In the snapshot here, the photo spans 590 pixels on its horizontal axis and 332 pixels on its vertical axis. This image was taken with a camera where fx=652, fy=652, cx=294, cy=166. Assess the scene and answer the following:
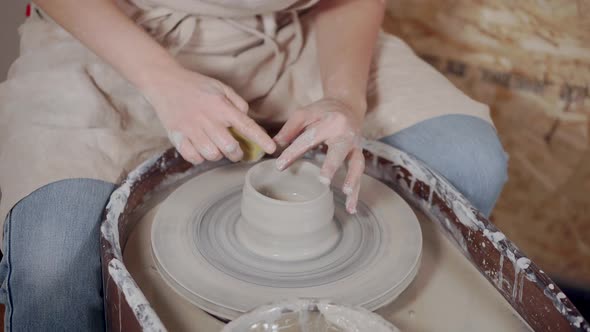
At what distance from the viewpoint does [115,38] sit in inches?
48.3

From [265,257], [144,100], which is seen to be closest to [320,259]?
[265,257]

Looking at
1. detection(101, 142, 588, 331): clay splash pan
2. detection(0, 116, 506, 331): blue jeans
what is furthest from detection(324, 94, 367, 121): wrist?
detection(0, 116, 506, 331): blue jeans

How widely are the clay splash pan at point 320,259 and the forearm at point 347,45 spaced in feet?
0.57

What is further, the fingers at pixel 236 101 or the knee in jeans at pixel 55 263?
the fingers at pixel 236 101

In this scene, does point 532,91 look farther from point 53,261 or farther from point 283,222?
point 53,261

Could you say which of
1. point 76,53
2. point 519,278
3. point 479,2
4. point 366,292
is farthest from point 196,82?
point 479,2

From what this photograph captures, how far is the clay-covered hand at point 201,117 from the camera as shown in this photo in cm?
110

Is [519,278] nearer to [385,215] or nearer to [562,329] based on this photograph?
[562,329]

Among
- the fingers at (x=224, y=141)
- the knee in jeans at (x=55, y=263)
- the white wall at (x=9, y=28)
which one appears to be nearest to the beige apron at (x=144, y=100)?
the knee in jeans at (x=55, y=263)

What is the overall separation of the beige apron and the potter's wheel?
174 mm

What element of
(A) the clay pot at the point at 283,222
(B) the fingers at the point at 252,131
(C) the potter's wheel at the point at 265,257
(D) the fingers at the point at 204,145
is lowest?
(C) the potter's wheel at the point at 265,257

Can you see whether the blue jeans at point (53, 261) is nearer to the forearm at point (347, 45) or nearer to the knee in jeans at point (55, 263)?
the knee in jeans at point (55, 263)

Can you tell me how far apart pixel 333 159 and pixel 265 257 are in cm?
20

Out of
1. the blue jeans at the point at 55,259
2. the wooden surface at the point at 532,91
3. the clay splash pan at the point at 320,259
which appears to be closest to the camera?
the clay splash pan at the point at 320,259
